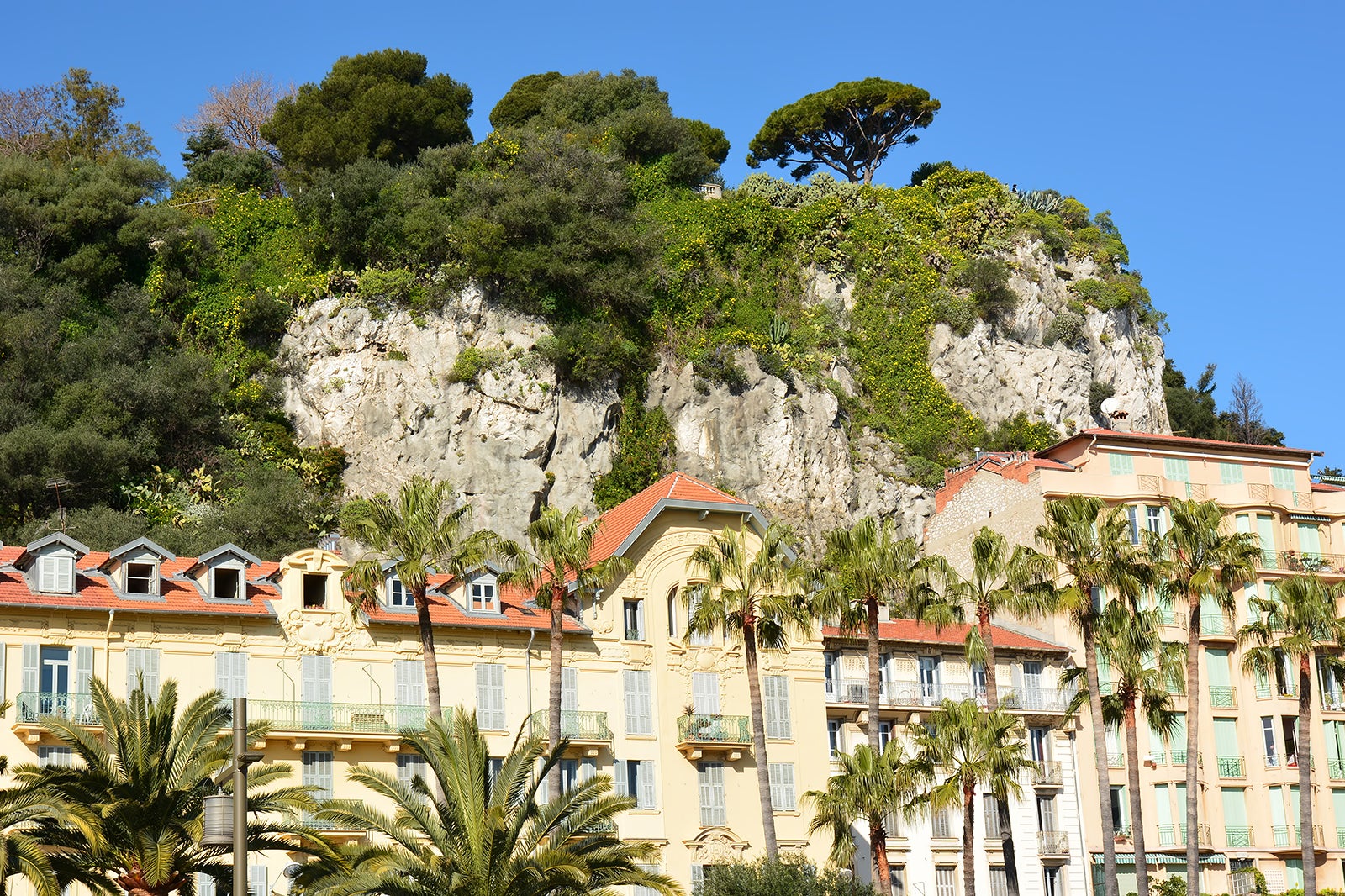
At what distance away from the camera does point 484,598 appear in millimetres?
46562

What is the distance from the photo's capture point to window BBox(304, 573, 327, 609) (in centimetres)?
4441

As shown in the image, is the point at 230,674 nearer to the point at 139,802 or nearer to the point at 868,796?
the point at 139,802

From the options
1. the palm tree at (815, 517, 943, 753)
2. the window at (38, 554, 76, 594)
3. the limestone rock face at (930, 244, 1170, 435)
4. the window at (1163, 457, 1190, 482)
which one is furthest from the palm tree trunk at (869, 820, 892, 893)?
the limestone rock face at (930, 244, 1170, 435)

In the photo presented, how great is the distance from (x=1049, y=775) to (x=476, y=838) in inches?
1065

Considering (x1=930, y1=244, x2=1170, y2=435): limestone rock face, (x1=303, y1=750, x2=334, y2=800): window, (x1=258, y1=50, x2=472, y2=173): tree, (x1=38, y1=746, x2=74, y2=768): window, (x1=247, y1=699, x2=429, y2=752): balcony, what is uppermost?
(x1=258, y1=50, x2=472, y2=173): tree

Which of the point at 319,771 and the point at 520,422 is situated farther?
the point at 520,422

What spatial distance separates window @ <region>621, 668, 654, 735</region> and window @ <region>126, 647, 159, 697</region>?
1238 centimetres

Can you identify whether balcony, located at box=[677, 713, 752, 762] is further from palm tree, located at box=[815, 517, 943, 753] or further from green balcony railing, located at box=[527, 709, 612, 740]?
palm tree, located at box=[815, 517, 943, 753]

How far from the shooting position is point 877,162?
8481cm

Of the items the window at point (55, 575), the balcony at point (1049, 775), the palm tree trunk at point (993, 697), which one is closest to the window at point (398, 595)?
the window at point (55, 575)

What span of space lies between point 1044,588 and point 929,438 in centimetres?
2592

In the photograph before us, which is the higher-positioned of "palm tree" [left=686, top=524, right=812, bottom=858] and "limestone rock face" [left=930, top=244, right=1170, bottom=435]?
"limestone rock face" [left=930, top=244, right=1170, bottom=435]

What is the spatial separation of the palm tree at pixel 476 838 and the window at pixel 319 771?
29.6ft

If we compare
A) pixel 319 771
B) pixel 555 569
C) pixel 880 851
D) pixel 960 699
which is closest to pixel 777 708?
pixel 960 699
